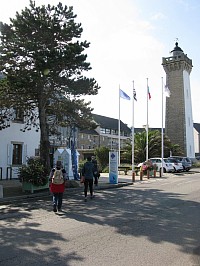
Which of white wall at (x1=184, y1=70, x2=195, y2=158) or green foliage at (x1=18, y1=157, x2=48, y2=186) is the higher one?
white wall at (x1=184, y1=70, x2=195, y2=158)

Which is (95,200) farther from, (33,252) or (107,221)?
(33,252)

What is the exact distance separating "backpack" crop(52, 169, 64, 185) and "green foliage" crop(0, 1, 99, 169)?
7.42m

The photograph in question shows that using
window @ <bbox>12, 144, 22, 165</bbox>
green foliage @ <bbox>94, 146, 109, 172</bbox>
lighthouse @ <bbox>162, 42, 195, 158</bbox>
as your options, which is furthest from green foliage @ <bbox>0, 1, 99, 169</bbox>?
lighthouse @ <bbox>162, 42, 195, 158</bbox>

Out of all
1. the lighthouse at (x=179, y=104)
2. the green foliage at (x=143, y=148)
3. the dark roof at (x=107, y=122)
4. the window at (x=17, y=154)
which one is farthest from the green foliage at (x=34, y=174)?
the dark roof at (x=107, y=122)

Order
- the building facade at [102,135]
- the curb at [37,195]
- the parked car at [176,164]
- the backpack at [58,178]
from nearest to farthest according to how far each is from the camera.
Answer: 1. the backpack at [58,178]
2. the curb at [37,195]
3. the parked car at [176,164]
4. the building facade at [102,135]

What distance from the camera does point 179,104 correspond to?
57219 mm

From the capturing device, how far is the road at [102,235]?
5.55 meters

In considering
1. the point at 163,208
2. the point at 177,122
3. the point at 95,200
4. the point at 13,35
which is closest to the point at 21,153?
the point at 13,35

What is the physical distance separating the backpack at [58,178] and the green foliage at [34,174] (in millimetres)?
5175

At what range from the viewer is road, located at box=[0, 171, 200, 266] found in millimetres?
5547

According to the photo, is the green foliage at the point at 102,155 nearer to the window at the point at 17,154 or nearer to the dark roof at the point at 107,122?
the window at the point at 17,154

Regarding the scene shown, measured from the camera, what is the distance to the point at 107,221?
8.84 m

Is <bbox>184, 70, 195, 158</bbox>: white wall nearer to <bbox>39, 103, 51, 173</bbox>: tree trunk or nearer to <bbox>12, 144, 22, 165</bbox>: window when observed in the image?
<bbox>12, 144, 22, 165</bbox>: window

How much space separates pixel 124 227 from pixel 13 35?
1358 cm
